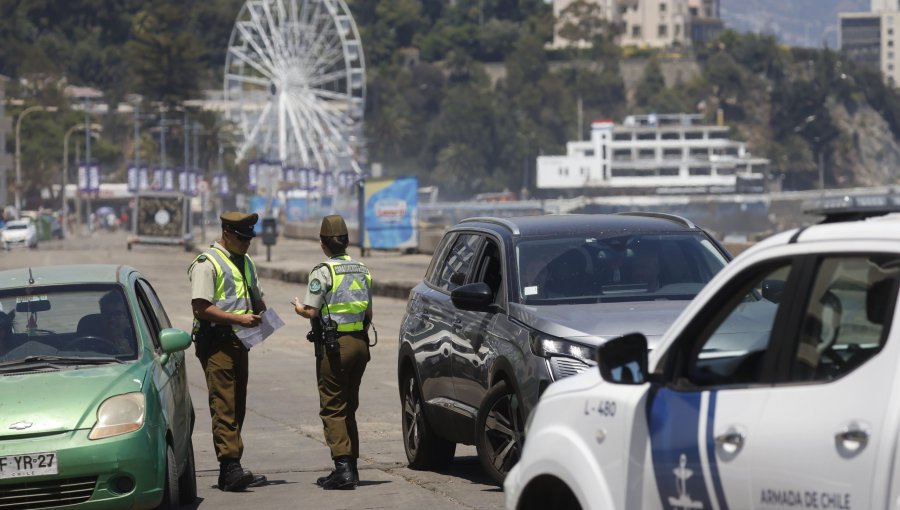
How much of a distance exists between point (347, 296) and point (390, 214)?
40.5 meters

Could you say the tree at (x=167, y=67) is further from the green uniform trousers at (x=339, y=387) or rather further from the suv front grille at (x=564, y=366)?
the suv front grille at (x=564, y=366)

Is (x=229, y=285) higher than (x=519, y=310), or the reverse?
(x=229, y=285)

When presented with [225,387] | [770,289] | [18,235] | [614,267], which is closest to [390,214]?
[18,235]

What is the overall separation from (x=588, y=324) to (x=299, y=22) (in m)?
116

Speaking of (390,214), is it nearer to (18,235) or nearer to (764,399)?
(18,235)

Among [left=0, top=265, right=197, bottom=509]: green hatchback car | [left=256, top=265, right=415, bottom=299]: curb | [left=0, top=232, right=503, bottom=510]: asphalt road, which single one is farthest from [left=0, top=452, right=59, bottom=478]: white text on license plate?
[left=256, top=265, right=415, bottom=299]: curb

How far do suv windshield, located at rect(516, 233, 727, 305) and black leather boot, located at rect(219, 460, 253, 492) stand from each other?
1.88m

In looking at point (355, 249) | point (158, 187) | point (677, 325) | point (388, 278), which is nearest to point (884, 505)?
point (677, 325)

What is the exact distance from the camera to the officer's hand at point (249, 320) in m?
9.21

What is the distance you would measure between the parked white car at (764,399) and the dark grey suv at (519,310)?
130 inches

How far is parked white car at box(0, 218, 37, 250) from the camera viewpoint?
7456 cm

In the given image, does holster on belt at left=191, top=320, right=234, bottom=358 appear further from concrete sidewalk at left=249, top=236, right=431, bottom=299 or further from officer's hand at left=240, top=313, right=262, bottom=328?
concrete sidewalk at left=249, top=236, right=431, bottom=299

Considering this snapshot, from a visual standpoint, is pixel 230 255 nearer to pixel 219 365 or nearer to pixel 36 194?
pixel 219 365

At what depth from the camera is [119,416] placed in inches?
301
